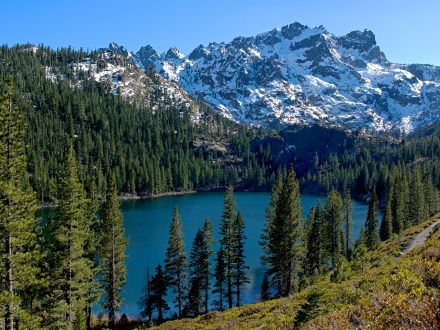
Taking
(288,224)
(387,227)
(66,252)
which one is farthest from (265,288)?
(387,227)

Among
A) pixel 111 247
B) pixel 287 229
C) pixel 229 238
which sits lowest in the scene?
pixel 229 238

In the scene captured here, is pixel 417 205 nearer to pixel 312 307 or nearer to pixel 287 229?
pixel 287 229

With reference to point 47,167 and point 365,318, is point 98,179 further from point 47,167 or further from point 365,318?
point 365,318

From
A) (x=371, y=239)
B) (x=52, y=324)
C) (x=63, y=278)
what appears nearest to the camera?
(x=52, y=324)

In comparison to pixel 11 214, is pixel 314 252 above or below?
below

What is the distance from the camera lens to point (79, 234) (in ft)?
90.3

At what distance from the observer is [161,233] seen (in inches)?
3337

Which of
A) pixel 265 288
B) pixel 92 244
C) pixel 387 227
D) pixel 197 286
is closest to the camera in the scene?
pixel 92 244

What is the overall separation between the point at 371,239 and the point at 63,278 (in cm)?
5279

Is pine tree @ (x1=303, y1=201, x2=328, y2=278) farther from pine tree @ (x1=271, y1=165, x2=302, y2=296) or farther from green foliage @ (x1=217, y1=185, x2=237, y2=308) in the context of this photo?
green foliage @ (x1=217, y1=185, x2=237, y2=308)

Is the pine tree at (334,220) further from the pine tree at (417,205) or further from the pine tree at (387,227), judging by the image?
the pine tree at (417,205)

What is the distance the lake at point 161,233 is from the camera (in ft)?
171

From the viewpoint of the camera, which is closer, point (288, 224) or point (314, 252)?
point (288, 224)

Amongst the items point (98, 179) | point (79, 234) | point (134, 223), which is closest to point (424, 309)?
point (79, 234)
